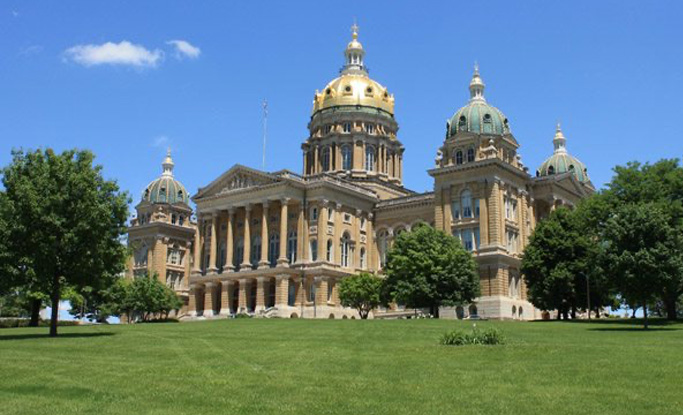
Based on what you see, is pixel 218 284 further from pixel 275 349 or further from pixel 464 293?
pixel 275 349

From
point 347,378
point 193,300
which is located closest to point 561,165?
point 193,300

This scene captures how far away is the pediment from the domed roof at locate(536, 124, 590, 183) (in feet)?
119

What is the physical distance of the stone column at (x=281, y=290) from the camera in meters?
83.9

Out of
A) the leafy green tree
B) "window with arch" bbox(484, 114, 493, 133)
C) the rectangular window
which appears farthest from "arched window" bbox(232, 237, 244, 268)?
the leafy green tree

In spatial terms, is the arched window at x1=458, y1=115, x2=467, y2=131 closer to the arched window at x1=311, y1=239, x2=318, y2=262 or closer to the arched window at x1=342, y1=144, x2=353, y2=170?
the arched window at x1=311, y1=239, x2=318, y2=262

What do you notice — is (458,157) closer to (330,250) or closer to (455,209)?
(455,209)

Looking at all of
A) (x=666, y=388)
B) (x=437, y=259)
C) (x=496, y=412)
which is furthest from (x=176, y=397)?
(x=437, y=259)

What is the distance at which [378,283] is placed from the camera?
249ft

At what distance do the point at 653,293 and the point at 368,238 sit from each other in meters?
51.2

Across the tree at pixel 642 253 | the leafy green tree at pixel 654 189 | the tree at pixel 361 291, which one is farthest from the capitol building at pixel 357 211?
the tree at pixel 642 253

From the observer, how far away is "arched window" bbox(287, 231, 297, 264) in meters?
88.1

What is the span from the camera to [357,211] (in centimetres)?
9169

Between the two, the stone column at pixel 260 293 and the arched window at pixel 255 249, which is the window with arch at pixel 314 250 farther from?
the arched window at pixel 255 249

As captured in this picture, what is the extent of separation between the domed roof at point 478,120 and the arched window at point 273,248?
77.3 ft
